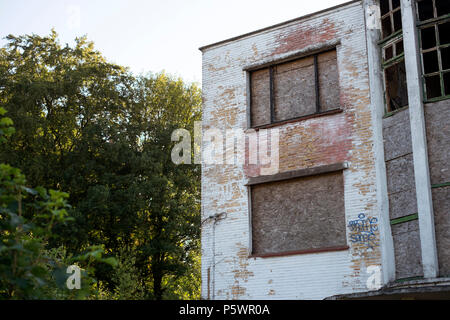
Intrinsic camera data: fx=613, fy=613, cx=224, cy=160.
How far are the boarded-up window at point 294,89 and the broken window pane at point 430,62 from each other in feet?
8.06

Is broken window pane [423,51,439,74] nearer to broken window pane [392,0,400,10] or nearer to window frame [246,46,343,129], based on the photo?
broken window pane [392,0,400,10]

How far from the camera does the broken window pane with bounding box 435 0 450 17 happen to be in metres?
13.4

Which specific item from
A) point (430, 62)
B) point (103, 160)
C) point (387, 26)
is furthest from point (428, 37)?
point (103, 160)

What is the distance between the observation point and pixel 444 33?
13266 millimetres

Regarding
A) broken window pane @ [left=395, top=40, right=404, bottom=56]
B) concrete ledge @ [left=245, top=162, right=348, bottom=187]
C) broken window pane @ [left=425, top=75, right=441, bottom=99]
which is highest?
broken window pane @ [left=395, top=40, right=404, bottom=56]

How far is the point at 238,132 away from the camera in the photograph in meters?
16.3

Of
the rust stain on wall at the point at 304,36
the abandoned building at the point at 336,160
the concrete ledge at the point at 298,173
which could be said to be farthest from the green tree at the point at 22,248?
the rust stain on wall at the point at 304,36

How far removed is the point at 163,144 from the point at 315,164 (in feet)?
47.4

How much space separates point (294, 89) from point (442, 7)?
4137mm

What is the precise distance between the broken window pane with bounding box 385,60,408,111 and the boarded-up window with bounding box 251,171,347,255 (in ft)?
6.82

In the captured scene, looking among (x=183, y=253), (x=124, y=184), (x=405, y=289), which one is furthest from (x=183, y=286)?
(x=405, y=289)

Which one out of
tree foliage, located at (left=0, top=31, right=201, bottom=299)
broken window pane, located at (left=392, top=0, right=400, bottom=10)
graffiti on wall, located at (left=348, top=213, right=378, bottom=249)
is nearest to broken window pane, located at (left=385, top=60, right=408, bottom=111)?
broken window pane, located at (left=392, top=0, right=400, bottom=10)

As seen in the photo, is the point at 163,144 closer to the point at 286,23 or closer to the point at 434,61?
the point at 286,23

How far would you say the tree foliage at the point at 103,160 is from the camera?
24.9 meters
